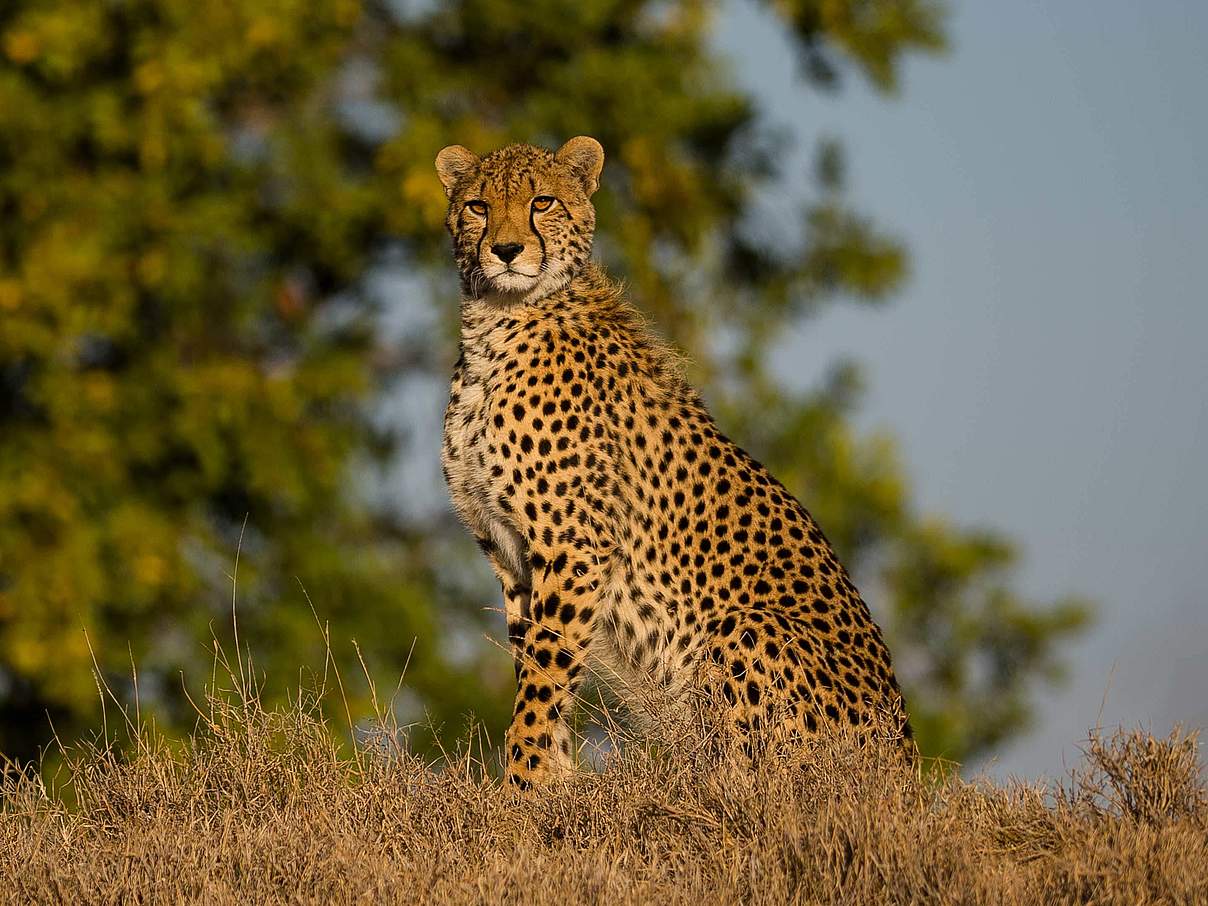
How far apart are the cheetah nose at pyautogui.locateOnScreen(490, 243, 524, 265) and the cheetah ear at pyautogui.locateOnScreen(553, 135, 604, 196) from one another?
53 centimetres

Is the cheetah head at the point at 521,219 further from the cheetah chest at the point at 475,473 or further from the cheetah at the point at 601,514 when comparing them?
the cheetah chest at the point at 475,473

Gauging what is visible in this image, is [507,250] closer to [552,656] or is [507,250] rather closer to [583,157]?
[583,157]

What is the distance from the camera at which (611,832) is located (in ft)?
14.9

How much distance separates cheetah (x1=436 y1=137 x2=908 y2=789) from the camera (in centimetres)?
547

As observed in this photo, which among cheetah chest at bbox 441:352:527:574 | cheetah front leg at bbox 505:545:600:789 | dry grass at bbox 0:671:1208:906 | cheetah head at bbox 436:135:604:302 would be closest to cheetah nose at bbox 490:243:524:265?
cheetah head at bbox 436:135:604:302

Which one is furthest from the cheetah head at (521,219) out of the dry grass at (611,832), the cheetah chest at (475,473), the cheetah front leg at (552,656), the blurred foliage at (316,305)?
the blurred foliage at (316,305)

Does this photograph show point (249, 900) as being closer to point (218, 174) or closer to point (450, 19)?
point (218, 174)

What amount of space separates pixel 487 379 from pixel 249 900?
232 centimetres

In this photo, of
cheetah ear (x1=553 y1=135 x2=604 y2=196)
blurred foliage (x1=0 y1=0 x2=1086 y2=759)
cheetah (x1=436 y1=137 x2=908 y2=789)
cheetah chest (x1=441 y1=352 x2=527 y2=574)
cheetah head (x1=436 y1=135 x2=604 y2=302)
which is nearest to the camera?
cheetah (x1=436 y1=137 x2=908 y2=789)

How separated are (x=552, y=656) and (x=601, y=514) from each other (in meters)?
0.48

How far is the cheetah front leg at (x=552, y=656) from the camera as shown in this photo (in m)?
5.69

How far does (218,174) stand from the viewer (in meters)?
14.8

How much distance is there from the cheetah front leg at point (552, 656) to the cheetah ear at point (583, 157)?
4.84 ft

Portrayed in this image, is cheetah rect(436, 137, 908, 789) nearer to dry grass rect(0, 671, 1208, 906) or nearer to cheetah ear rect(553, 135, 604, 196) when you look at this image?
cheetah ear rect(553, 135, 604, 196)
